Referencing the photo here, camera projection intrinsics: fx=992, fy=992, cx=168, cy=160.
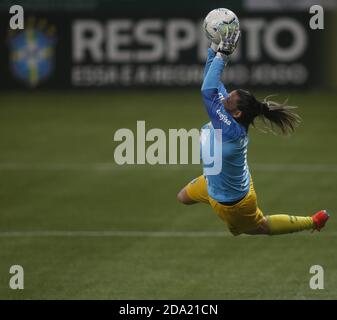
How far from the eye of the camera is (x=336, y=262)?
39.3 feet

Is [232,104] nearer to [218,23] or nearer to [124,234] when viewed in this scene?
[218,23]

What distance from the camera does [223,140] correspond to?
404 inches

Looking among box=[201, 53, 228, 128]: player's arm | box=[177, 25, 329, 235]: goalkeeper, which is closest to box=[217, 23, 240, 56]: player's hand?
box=[177, 25, 329, 235]: goalkeeper

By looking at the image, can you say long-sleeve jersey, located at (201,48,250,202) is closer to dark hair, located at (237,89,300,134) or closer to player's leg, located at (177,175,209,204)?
dark hair, located at (237,89,300,134)

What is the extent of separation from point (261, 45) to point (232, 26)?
17.0 m

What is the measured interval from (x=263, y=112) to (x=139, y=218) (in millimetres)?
4676

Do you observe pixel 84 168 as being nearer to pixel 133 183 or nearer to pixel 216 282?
pixel 133 183

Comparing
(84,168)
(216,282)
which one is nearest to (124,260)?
(216,282)

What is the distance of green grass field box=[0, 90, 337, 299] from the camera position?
11109 mm

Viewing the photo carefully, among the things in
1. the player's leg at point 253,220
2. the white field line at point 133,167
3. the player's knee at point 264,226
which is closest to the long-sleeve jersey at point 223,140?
the player's leg at point 253,220

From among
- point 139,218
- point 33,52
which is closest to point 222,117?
point 139,218

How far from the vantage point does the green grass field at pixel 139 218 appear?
36.4 ft

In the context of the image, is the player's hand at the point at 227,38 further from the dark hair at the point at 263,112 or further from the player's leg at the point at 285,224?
the player's leg at the point at 285,224

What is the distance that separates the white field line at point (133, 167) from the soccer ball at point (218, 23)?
8081 millimetres
